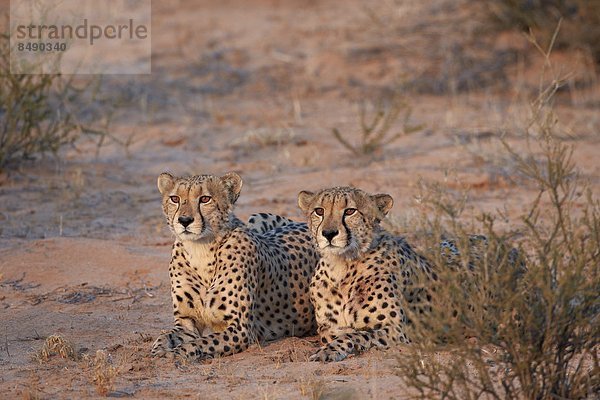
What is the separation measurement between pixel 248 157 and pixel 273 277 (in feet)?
15.1

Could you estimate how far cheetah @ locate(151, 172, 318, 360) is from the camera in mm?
5738

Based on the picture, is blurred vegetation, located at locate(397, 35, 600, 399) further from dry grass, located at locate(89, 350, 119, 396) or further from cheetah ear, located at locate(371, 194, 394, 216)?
dry grass, located at locate(89, 350, 119, 396)

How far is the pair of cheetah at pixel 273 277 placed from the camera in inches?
222

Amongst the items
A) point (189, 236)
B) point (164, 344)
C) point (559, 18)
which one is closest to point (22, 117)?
point (189, 236)

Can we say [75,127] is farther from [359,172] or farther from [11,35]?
[359,172]

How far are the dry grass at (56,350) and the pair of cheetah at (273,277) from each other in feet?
1.37

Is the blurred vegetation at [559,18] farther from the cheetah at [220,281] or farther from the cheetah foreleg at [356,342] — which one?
the cheetah foreleg at [356,342]

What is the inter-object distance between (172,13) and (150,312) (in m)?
9.70

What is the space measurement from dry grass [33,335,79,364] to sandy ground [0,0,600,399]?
0.04 metres

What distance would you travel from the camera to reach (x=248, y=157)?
10648 millimetres

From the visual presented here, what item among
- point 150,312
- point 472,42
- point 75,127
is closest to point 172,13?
point 472,42

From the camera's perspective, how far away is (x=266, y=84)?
13461 millimetres

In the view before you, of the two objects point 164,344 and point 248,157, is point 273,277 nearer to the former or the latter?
point 164,344

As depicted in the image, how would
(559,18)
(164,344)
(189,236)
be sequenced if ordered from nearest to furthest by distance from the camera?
(164,344), (189,236), (559,18)
